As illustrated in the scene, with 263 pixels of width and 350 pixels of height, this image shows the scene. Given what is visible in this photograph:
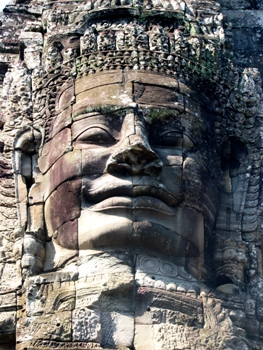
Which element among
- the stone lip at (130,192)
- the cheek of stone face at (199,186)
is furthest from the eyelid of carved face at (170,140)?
the stone lip at (130,192)

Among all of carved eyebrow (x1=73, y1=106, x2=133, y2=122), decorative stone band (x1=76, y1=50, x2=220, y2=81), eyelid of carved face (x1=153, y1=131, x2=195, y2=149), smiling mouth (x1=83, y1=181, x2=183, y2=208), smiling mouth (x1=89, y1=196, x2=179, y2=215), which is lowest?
smiling mouth (x1=89, y1=196, x2=179, y2=215)

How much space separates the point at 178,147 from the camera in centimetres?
1462

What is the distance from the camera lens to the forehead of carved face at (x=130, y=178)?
1393 centimetres

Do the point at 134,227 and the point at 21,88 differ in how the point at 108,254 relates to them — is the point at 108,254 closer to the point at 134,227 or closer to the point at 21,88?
the point at 134,227

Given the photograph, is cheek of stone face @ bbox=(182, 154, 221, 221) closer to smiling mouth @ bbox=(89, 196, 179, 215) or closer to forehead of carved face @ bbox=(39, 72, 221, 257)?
forehead of carved face @ bbox=(39, 72, 221, 257)

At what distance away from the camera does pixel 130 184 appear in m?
14.0

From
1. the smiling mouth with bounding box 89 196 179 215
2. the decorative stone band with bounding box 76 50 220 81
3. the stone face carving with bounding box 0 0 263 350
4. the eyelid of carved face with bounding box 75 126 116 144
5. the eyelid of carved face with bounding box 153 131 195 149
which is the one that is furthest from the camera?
the decorative stone band with bounding box 76 50 220 81

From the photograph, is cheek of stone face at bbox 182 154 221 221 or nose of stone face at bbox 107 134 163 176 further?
cheek of stone face at bbox 182 154 221 221

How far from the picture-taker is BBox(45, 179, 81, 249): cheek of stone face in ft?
46.3

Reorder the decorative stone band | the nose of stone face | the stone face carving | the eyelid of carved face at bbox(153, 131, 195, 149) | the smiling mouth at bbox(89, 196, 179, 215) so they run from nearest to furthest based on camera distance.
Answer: the stone face carving, the smiling mouth at bbox(89, 196, 179, 215), the nose of stone face, the eyelid of carved face at bbox(153, 131, 195, 149), the decorative stone band

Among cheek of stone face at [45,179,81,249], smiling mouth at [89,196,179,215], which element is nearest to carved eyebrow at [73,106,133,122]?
cheek of stone face at [45,179,81,249]

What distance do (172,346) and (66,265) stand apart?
165 cm

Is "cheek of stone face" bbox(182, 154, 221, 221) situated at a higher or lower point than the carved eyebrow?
lower

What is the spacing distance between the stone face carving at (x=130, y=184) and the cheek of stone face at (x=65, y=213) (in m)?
0.02
